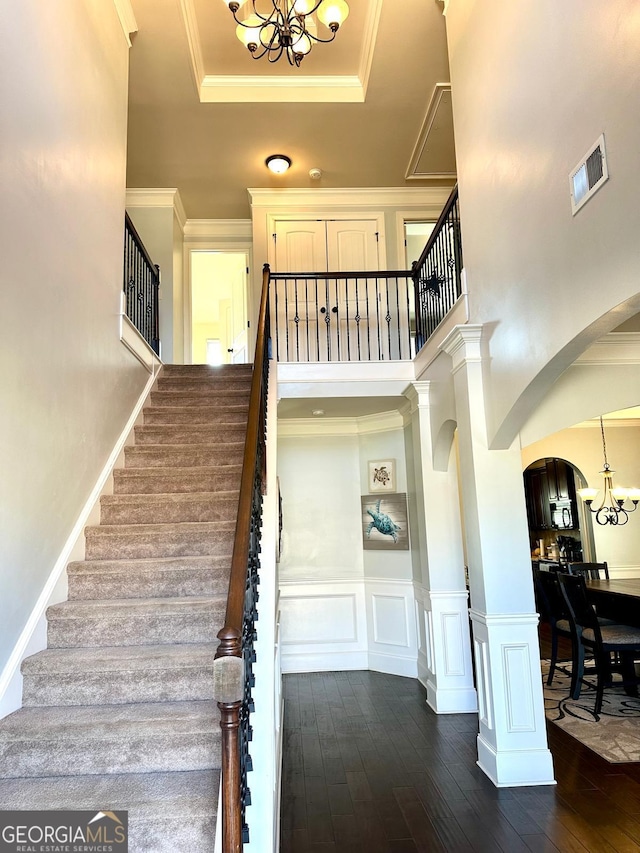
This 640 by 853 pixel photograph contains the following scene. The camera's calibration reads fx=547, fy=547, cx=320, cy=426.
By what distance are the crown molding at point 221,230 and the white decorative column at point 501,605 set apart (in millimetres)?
5086

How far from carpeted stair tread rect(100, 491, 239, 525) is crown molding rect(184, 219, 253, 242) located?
5128 millimetres

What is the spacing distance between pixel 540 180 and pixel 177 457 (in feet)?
10.1

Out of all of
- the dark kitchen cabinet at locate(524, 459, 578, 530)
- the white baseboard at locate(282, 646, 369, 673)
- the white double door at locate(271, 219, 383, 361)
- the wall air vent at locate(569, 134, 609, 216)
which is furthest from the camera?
the dark kitchen cabinet at locate(524, 459, 578, 530)

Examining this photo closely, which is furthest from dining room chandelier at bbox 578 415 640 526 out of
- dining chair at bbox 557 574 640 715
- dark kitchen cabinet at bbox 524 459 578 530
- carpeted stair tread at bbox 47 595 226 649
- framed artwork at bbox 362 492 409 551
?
carpeted stair tread at bbox 47 595 226 649

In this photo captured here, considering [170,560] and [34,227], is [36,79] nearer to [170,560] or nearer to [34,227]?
[34,227]

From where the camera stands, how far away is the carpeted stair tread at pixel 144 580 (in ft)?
10.3

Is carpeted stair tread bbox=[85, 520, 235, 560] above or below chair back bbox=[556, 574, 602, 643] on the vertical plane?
above

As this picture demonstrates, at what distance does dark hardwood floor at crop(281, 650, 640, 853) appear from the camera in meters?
2.74

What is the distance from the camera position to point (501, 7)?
3148 millimetres

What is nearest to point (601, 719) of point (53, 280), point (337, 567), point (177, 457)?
point (337, 567)

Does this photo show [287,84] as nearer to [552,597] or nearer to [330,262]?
[330,262]

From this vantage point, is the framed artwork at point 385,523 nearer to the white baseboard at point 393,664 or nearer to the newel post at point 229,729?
the white baseboard at point 393,664

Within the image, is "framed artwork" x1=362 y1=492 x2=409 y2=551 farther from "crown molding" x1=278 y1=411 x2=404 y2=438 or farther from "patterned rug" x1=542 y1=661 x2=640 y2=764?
"patterned rug" x1=542 y1=661 x2=640 y2=764

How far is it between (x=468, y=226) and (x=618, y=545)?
6.93 m
